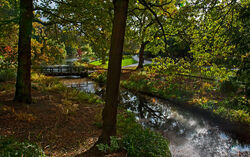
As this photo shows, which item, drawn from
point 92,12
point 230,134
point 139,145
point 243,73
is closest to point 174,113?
point 230,134

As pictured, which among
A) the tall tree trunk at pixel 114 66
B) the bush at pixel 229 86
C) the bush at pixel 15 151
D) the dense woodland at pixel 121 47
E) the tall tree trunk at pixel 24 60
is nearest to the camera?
the bush at pixel 15 151

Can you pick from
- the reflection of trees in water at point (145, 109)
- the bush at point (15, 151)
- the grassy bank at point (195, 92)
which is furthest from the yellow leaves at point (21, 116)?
the grassy bank at point (195, 92)

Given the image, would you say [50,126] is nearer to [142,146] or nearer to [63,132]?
[63,132]

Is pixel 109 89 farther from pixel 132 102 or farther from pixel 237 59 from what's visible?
pixel 132 102

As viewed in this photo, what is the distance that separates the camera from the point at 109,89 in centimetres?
371

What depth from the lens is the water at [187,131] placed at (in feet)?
20.4

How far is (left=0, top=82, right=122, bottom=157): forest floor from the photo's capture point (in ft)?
14.1

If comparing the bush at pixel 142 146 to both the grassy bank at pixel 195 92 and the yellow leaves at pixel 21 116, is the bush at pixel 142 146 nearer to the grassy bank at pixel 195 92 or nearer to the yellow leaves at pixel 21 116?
the yellow leaves at pixel 21 116

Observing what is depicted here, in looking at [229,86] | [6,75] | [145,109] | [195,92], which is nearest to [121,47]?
[229,86]

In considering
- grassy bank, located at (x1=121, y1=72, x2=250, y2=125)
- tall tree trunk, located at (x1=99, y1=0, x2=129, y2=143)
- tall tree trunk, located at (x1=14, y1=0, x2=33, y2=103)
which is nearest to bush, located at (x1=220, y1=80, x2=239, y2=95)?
grassy bank, located at (x1=121, y1=72, x2=250, y2=125)

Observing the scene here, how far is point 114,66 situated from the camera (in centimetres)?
358

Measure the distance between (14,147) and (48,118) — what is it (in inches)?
115

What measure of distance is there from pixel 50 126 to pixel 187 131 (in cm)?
661

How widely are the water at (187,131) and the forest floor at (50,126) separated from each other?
138 inches
